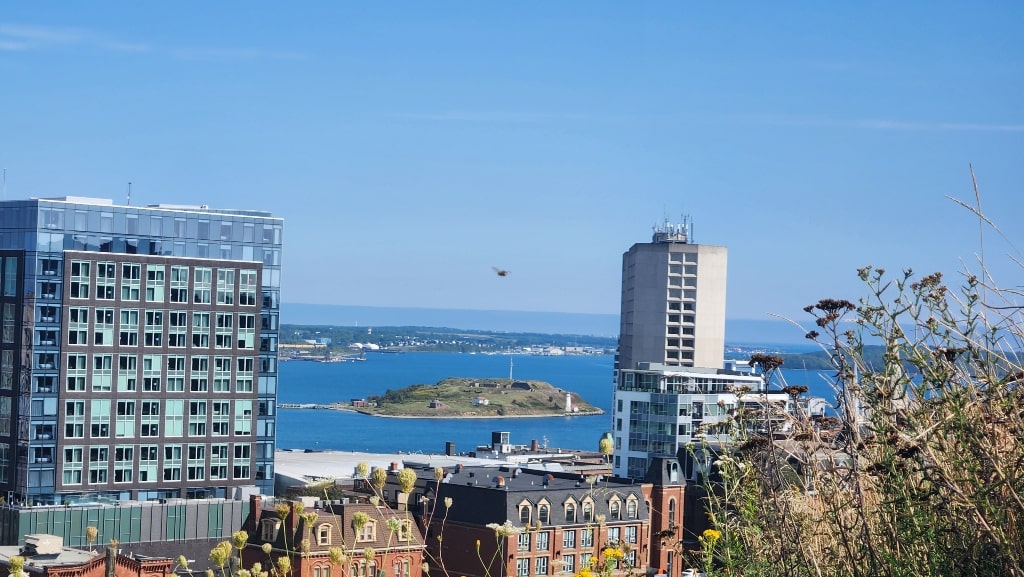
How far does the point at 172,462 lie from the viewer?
2484 inches

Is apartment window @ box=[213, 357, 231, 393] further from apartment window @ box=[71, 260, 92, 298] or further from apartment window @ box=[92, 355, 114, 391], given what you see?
apartment window @ box=[71, 260, 92, 298]

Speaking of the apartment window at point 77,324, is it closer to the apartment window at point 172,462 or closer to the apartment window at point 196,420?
the apartment window at point 196,420

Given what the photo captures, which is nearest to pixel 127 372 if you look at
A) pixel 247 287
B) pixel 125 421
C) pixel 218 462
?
pixel 125 421

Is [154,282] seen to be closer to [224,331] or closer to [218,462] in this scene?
[224,331]

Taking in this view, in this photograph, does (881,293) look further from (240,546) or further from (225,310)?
(225,310)

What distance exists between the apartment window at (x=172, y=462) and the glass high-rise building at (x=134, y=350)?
62 mm

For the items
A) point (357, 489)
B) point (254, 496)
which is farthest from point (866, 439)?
point (357, 489)

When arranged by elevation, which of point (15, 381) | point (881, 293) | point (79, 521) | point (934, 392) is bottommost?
point (79, 521)

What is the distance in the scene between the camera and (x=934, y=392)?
8297 millimetres

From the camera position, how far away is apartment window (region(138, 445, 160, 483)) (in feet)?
204

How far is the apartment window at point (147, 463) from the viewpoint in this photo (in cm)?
6212

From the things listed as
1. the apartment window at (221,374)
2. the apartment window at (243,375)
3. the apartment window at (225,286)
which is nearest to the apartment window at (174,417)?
the apartment window at (221,374)

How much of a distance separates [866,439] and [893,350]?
62 cm

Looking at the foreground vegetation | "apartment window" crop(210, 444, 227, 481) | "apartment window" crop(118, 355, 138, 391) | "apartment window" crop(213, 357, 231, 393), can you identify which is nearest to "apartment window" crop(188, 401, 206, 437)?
→ "apartment window" crop(210, 444, 227, 481)
